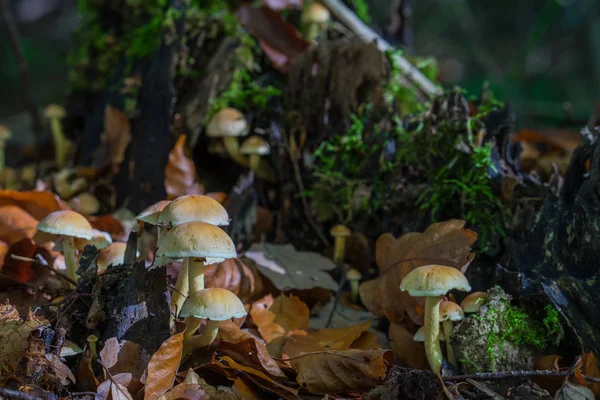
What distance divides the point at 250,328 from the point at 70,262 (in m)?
0.89

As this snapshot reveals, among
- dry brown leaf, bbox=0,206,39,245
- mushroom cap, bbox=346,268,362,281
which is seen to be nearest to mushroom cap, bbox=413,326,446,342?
mushroom cap, bbox=346,268,362,281

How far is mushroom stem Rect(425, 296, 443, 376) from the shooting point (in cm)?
212

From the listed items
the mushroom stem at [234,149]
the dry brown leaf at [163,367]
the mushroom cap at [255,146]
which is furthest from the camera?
the mushroom stem at [234,149]

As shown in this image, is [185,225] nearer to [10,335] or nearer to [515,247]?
[10,335]

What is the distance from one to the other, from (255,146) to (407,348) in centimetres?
169

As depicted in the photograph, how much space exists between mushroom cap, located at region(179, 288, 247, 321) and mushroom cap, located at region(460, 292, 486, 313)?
963 mm

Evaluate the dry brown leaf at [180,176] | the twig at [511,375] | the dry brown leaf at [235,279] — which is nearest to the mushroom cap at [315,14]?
the dry brown leaf at [180,176]

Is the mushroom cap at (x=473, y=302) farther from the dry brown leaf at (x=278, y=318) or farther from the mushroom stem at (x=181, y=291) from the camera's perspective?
the mushroom stem at (x=181, y=291)

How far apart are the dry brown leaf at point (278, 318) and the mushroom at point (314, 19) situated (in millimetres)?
2440

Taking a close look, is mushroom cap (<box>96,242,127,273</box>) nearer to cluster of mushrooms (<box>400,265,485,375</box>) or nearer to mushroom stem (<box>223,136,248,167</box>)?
mushroom stem (<box>223,136,248,167</box>)

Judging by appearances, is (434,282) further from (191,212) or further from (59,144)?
(59,144)

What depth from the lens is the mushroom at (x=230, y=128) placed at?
11.5 feet

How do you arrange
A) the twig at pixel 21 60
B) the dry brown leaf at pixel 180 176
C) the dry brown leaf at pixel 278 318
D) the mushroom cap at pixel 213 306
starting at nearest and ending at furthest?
1. the mushroom cap at pixel 213 306
2. the dry brown leaf at pixel 278 318
3. the dry brown leaf at pixel 180 176
4. the twig at pixel 21 60

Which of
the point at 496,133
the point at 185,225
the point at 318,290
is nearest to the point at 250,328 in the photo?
the point at 318,290
